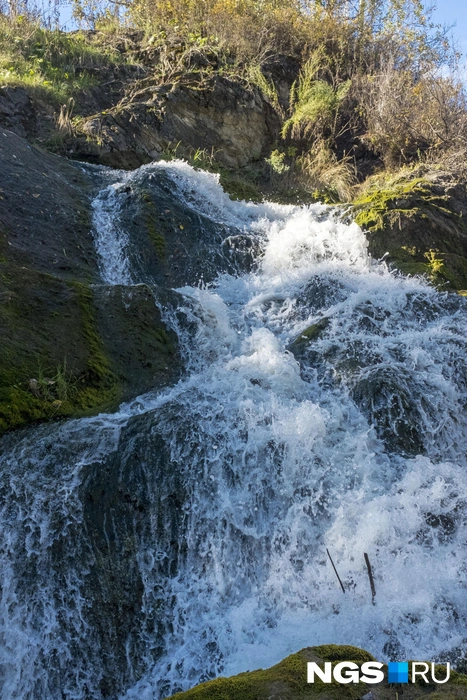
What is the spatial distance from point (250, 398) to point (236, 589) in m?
1.57

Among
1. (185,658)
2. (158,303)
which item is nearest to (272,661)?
(185,658)

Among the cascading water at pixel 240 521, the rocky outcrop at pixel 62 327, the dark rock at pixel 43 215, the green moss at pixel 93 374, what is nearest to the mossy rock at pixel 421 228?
the cascading water at pixel 240 521

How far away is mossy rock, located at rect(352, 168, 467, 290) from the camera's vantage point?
7.65 m

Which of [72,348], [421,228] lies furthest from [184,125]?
[72,348]

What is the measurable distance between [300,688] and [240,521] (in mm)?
2022

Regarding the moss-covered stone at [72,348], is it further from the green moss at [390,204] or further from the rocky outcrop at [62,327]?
the green moss at [390,204]

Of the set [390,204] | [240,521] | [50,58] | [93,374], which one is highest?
[50,58]

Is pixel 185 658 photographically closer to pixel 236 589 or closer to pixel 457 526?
pixel 236 589

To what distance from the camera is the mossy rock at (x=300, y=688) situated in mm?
2152

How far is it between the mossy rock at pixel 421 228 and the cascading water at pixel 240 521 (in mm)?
2040

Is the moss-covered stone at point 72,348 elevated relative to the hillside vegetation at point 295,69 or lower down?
lower down

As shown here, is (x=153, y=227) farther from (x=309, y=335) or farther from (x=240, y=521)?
(x=240, y=521)

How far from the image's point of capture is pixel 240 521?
166 inches

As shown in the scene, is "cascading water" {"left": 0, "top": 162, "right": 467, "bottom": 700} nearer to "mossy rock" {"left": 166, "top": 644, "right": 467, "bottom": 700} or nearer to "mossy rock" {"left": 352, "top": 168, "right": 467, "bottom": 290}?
"mossy rock" {"left": 166, "top": 644, "right": 467, "bottom": 700}
